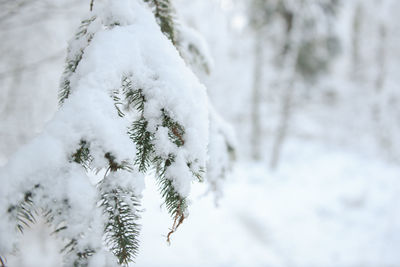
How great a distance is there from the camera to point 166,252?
3.88 meters

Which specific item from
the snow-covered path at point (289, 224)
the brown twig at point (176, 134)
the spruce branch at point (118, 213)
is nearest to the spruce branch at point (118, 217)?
the spruce branch at point (118, 213)

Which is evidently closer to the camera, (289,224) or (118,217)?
(118,217)

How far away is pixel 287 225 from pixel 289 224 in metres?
0.06

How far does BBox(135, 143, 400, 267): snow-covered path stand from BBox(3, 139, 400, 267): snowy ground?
0.02 m

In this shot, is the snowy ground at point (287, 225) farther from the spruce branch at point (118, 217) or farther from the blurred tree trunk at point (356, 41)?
the blurred tree trunk at point (356, 41)

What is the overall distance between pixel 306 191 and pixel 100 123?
21.4 feet

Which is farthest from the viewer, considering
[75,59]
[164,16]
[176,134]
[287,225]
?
[287,225]

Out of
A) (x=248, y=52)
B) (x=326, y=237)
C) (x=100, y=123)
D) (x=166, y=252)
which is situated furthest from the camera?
(x=248, y=52)

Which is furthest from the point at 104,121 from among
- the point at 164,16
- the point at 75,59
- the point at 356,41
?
the point at 356,41

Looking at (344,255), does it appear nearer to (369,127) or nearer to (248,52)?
(369,127)

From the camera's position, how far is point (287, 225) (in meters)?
4.91

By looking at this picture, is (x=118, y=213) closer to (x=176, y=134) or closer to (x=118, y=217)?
(x=118, y=217)

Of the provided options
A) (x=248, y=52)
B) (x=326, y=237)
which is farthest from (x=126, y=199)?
(x=248, y=52)

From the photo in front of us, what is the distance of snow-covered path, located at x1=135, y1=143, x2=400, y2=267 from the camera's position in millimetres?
3938
